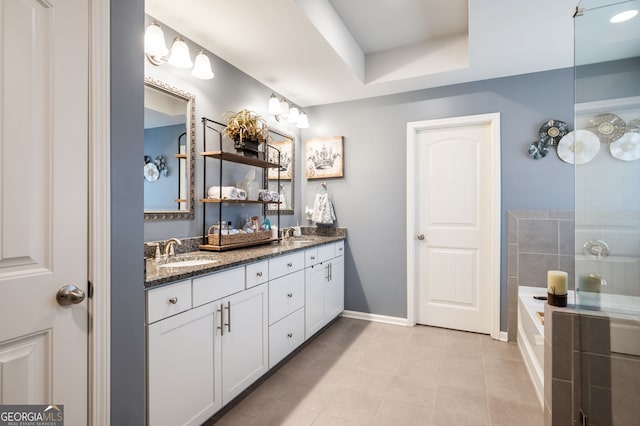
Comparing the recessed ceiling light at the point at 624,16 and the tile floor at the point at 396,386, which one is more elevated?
the recessed ceiling light at the point at 624,16

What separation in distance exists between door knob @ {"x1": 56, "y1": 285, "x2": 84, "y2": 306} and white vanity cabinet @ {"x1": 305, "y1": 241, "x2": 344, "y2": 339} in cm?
170

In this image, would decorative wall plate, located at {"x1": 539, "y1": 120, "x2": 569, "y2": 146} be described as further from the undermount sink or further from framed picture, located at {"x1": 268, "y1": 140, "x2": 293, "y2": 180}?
the undermount sink

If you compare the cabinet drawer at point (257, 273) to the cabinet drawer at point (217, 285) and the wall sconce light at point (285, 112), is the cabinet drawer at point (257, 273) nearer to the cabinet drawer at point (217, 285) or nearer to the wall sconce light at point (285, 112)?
the cabinet drawer at point (217, 285)

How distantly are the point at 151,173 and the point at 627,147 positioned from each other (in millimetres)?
2523

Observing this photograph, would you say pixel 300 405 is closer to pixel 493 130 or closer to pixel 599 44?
pixel 599 44

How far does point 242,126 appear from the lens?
7.60 feet

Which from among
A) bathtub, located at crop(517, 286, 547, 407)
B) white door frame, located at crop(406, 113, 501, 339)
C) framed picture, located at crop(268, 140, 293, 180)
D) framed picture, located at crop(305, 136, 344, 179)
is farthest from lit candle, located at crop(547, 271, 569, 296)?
framed picture, located at crop(268, 140, 293, 180)

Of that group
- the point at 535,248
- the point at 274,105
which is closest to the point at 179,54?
the point at 274,105

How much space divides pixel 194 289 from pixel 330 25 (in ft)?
6.62

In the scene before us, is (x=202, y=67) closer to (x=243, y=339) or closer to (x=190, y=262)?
(x=190, y=262)

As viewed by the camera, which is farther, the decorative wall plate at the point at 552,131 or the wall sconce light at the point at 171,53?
the decorative wall plate at the point at 552,131

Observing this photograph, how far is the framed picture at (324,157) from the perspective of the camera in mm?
3361

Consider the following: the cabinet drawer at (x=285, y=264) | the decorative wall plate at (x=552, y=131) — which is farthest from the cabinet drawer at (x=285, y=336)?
the decorative wall plate at (x=552, y=131)

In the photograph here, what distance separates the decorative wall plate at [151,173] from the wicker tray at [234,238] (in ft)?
1.75
